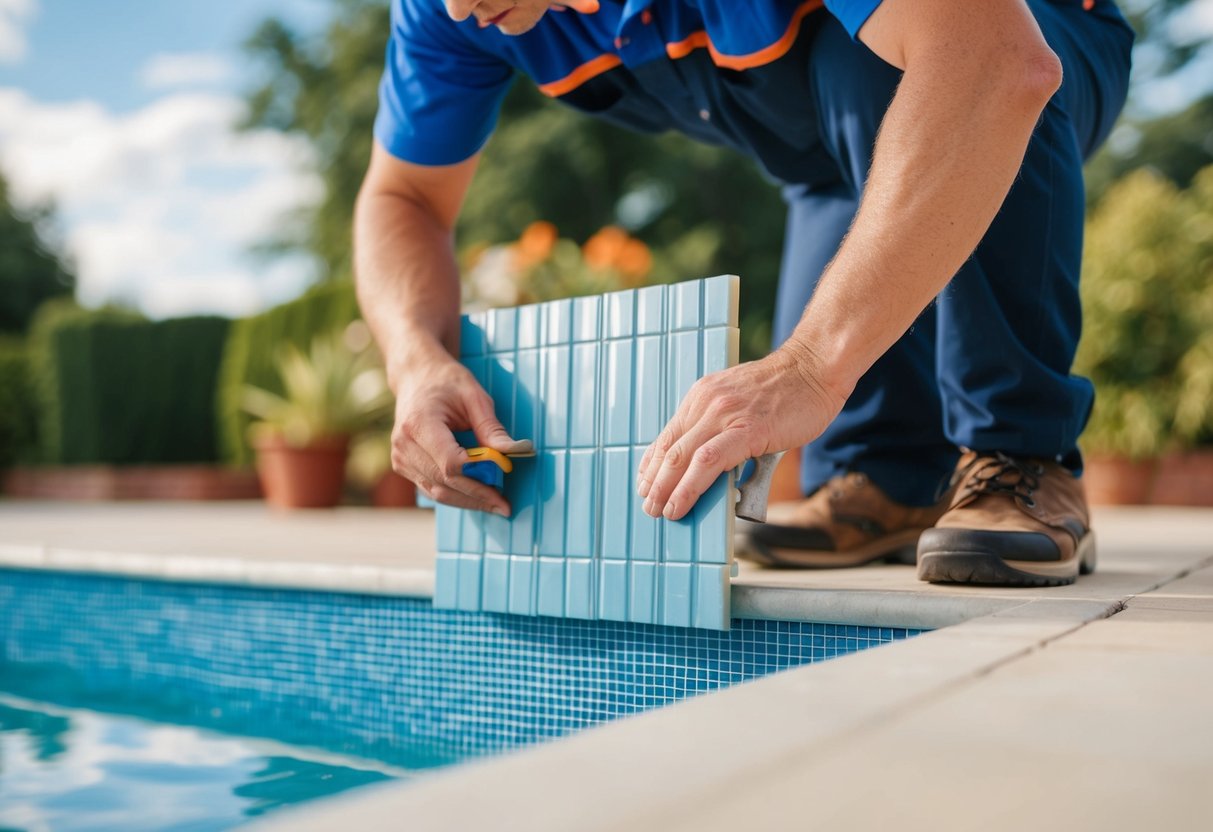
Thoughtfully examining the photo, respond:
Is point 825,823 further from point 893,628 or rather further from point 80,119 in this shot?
point 80,119

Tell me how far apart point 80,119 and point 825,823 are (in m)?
53.8

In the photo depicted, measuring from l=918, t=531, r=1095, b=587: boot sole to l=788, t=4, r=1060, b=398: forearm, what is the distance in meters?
0.35

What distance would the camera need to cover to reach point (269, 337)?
24.0 ft

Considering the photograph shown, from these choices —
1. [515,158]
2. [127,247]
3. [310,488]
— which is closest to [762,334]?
[515,158]

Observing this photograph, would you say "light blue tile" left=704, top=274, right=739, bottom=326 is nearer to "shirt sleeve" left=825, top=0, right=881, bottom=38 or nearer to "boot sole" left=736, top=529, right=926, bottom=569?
"shirt sleeve" left=825, top=0, right=881, bottom=38

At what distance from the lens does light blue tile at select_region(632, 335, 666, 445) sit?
1.44m

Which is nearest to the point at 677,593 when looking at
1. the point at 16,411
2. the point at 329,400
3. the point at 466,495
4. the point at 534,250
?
the point at 466,495

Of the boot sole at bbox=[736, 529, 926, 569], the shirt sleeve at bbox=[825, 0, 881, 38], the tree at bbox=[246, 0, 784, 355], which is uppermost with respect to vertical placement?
the tree at bbox=[246, 0, 784, 355]

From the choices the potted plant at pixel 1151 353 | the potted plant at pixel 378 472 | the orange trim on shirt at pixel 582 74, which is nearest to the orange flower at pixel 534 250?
the potted plant at pixel 378 472

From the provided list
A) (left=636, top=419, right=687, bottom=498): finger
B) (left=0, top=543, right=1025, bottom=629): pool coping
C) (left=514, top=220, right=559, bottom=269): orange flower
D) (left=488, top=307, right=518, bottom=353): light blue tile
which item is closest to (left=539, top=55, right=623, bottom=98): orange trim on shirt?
(left=488, top=307, right=518, bottom=353): light blue tile

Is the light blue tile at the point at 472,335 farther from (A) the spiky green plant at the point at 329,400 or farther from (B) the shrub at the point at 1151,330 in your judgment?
(B) the shrub at the point at 1151,330

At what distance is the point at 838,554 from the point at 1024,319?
489mm

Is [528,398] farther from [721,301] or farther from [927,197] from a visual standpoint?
[927,197]

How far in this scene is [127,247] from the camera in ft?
140
